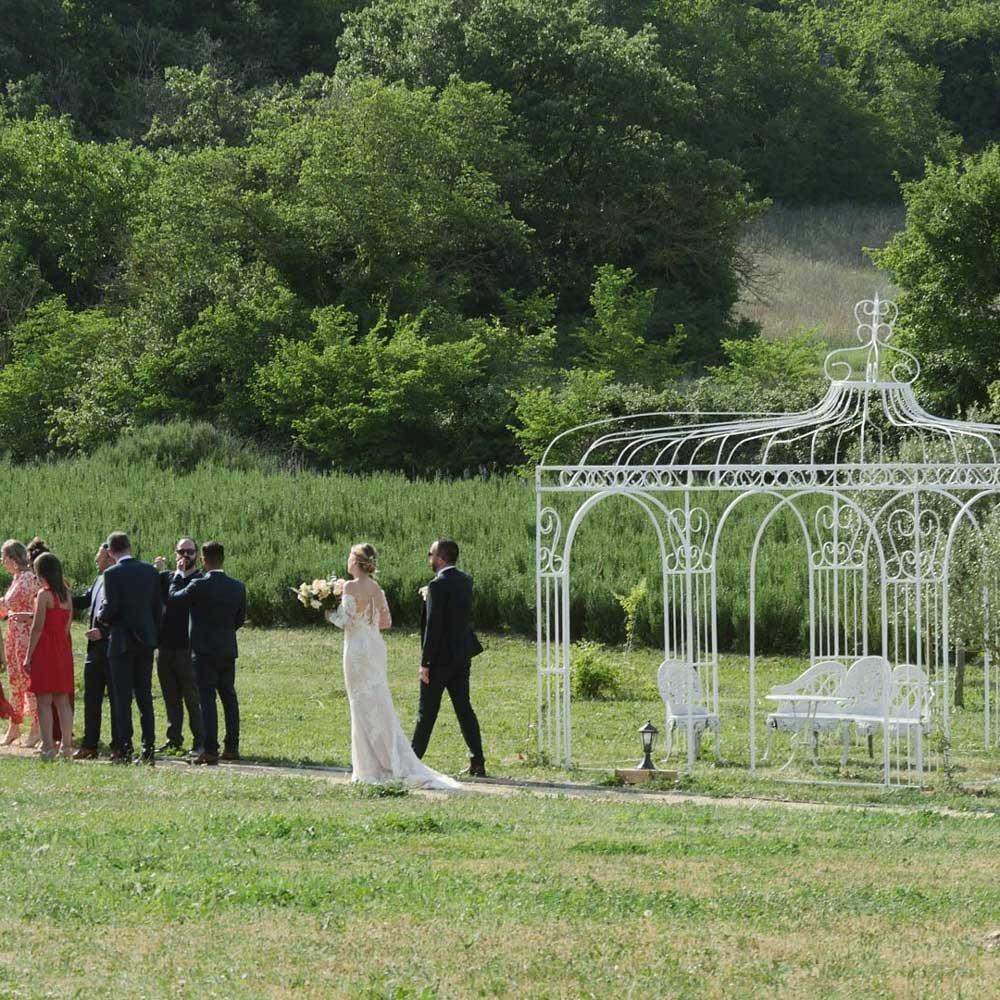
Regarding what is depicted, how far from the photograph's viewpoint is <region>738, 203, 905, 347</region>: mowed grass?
47.2 m

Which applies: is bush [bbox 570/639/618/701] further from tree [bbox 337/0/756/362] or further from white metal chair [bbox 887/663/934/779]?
tree [bbox 337/0/756/362]

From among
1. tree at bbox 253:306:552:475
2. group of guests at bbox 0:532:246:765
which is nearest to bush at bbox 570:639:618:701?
group of guests at bbox 0:532:246:765

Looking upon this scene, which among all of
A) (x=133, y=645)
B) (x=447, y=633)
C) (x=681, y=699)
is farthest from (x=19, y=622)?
(x=681, y=699)

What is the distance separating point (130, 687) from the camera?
12.9 m

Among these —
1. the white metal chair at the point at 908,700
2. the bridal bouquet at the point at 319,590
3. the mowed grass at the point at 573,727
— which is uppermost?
the bridal bouquet at the point at 319,590

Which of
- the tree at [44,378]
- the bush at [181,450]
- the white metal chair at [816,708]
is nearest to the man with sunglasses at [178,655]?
the white metal chair at [816,708]

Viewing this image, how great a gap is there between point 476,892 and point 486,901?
0.20 m

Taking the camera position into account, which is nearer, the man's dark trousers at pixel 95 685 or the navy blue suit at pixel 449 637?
the navy blue suit at pixel 449 637

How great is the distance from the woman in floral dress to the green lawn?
6.18 feet

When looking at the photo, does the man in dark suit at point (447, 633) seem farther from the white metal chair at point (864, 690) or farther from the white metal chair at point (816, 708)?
the white metal chair at point (864, 690)

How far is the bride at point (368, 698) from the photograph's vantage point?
12.1 metres

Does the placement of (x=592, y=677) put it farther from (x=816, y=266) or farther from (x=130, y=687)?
(x=816, y=266)

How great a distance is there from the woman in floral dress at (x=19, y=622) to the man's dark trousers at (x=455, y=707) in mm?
3033

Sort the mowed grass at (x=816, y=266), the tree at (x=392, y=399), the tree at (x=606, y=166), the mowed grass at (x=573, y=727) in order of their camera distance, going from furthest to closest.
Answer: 1. the mowed grass at (x=816, y=266)
2. the tree at (x=606, y=166)
3. the tree at (x=392, y=399)
4. the mowed grass at (x=573, y=727)
